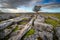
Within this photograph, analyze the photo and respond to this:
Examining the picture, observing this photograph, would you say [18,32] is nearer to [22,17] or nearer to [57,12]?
[22,17]

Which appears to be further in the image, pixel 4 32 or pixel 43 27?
pixel 43 27

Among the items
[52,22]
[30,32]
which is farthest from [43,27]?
[30,32]

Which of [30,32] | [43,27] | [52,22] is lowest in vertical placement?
[30,32]

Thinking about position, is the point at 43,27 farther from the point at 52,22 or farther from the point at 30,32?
the point at 30,32

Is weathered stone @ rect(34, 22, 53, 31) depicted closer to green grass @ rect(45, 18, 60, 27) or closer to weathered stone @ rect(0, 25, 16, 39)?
green grass @ rect(45, 18, 60, 27)

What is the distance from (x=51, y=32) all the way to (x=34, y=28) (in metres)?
0.51

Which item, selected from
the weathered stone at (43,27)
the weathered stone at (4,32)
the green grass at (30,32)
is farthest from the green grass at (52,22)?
the weathered stone at (4,32)

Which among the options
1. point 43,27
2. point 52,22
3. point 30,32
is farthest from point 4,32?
point 52,22

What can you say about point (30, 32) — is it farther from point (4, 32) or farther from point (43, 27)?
point (4, 32)

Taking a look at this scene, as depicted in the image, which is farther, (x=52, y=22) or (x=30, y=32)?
(x=52, y=22)

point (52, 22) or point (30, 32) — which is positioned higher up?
point (52, 22)

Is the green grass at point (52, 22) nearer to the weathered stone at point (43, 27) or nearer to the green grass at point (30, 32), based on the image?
the weathered stone at point (43, 27)

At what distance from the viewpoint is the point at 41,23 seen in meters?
3.25

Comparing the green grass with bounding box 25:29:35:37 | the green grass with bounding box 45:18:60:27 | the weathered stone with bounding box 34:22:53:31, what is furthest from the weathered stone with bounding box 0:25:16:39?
the green grass with bounding box 45:18:60:27
